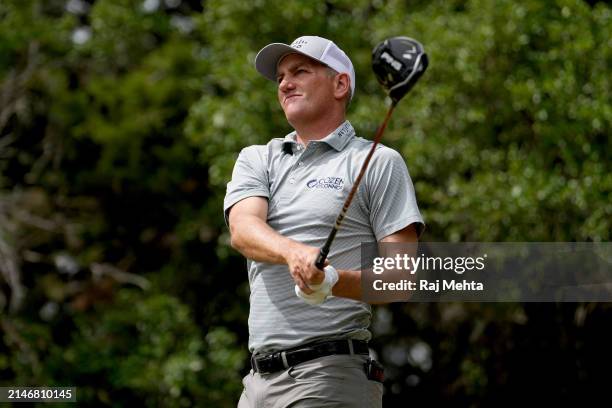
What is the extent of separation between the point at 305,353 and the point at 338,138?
2.26 ft

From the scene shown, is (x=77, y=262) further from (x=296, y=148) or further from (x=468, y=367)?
(x=296, y=148)

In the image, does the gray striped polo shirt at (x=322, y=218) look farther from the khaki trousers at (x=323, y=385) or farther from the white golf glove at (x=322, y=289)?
the white golf glove at (x=322, y=289)

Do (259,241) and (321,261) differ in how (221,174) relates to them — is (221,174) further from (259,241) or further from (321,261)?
(321,261)

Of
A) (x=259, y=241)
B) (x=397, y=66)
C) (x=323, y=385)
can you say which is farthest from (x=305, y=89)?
(x=323, y=385)

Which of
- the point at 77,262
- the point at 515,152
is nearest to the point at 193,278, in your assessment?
the point at 77,262

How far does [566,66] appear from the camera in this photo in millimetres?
10000

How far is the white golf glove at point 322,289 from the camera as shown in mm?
3223

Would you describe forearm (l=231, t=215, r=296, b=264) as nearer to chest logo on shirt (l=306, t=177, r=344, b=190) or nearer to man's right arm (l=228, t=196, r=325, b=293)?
man's right arm (l=228, t=196, r=325, b=293)

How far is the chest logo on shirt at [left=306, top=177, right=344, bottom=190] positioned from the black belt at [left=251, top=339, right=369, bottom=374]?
46 cm

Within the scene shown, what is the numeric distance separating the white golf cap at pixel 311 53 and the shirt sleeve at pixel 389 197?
14.1 inches

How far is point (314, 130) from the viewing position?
3.78 metres

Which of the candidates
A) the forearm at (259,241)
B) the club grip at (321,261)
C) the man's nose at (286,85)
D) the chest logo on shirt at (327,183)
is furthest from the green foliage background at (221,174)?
the club grip at (321,261)

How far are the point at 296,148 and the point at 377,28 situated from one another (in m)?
8.14

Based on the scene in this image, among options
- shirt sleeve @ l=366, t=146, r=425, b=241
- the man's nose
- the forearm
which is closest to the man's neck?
the man's nose
